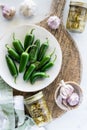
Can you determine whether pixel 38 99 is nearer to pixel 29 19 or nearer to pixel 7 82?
pixel 7 82

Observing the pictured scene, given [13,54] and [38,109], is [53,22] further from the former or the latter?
[38,109]

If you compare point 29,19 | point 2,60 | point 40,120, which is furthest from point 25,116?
point 29,19

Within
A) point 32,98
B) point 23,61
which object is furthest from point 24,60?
point 32,98

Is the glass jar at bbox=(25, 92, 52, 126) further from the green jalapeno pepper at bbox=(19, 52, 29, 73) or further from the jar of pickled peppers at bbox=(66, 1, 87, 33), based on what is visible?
the jar of pickled peppers at bbox=(66, 1, 87, 33)

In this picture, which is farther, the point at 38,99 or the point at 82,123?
the point at 82,123

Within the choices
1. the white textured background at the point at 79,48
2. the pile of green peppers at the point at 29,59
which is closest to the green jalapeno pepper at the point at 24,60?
Answer: the pile of green peppers at the point at 29,59

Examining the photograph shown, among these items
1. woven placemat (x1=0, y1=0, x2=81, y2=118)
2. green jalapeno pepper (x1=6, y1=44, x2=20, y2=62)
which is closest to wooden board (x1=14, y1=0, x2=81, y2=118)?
woven placemat (x1=0, y1=0, x2=81, y2=118)

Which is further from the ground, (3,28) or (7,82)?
(3,28)
